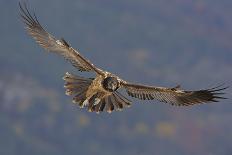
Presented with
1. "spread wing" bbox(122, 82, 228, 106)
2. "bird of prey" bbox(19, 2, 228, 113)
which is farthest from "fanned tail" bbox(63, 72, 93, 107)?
"spread wing" bbox(122, 82, 228, 106)

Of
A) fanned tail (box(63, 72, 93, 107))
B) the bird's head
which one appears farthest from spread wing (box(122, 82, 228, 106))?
fanned tail (box(63, 72, 93, 107))

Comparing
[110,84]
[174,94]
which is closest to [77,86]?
[110,84]

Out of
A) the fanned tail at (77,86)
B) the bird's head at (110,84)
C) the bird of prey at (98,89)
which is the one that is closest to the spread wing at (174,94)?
the bird of prey at (98,89)

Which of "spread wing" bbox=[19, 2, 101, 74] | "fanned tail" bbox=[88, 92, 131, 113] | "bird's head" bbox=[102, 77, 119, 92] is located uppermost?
"spread wing" bbox=[19, 2, 101, 74]

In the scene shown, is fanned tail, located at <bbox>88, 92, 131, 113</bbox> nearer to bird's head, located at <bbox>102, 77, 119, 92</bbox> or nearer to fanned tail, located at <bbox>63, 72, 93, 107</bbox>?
bird's head, located at <bbox>102, 77, 119, 92</bbox>

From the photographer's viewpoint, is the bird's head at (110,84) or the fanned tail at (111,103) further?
the bird's head at (110,84)

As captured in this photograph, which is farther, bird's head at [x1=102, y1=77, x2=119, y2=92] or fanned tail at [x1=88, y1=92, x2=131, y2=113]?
bird's head at [x1=102, y1=77, x2=119, y2=92]

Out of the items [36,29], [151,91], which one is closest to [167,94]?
[151,91]

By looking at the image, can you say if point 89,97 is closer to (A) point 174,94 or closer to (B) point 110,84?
(B) point 110,84

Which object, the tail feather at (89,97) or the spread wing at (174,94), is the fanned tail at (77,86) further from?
the spread wing at (174,94)

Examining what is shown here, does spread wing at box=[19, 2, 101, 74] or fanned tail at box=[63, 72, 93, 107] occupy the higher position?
spread wing at box=[19, 2, 101, 74]
